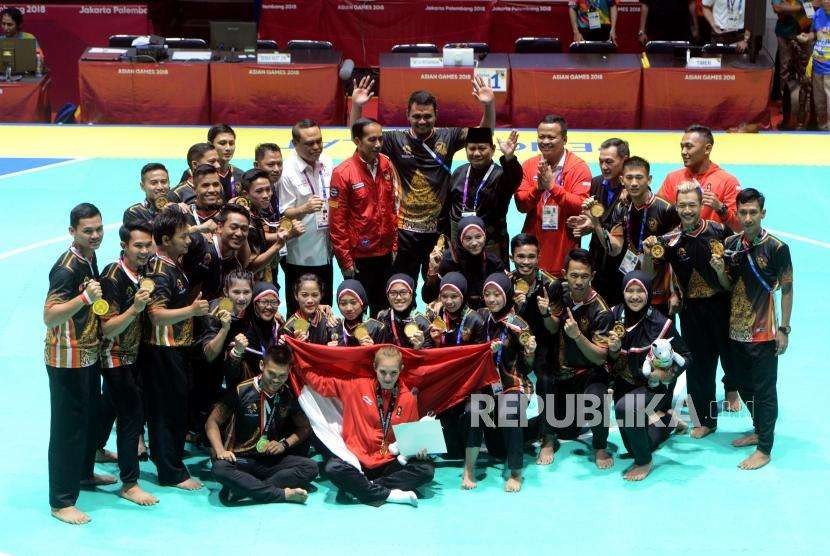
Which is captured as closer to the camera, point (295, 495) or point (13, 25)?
point (295, 495)

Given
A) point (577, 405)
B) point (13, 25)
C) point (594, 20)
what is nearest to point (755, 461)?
point (577, 405)

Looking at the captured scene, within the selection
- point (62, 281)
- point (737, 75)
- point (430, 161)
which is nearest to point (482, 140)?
point (430, 161)

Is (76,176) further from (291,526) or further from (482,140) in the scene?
(291,526)

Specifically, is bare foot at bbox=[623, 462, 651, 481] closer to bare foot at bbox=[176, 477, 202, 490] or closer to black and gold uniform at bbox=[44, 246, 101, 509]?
bare foot at bbox=[176, 477, 202, 490]

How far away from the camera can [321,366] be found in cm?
861

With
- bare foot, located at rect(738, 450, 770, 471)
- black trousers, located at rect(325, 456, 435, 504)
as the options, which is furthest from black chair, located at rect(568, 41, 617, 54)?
black trousers, located at rect(325, 456, 435, 504)

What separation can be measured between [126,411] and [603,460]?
346 cm

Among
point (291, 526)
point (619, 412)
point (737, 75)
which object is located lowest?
point (291, 526)

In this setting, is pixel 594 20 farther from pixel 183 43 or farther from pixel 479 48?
pixel 183 43

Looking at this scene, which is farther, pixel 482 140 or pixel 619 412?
pixel 482 140

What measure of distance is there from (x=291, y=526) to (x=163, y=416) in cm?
120

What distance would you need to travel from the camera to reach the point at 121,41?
1916 centimetres

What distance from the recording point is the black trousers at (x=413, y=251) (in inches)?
392

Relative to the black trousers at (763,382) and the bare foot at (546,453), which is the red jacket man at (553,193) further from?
the black trousers at (763,382)
